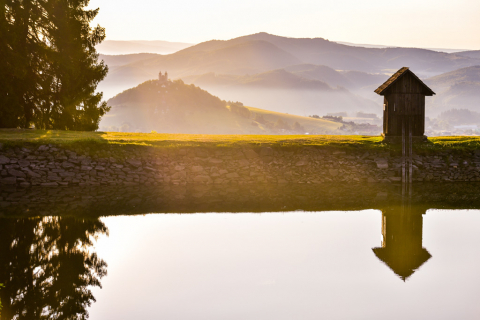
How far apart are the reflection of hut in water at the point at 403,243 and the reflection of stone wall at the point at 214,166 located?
405 inches

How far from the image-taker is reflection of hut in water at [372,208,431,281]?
37.8ft

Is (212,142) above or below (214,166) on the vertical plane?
above

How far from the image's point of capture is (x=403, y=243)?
44.1ft

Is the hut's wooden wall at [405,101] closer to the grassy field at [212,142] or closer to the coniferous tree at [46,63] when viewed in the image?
the grassy field at [212,142]

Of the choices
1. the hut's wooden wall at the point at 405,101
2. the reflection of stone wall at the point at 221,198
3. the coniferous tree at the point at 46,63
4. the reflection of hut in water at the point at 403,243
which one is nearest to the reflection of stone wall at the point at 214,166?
the reflection of stone wall at the point at 221,198

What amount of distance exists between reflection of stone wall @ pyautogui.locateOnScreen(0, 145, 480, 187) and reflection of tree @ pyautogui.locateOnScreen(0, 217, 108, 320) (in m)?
10.3

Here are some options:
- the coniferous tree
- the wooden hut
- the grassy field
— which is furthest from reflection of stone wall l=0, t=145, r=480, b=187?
the coniferous tree

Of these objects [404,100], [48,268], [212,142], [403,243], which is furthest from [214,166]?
[48,268]

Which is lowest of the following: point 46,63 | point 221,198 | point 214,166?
point 221,198

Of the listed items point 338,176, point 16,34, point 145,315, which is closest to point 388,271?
point 145,315

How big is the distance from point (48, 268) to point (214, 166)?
1735cm

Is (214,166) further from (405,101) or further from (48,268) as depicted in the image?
(48,268)

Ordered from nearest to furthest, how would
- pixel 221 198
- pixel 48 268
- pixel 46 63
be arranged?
pixel 48 268 → pixel 221 198 → pixel 46 63

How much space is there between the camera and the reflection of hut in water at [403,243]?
1152 centimetres
